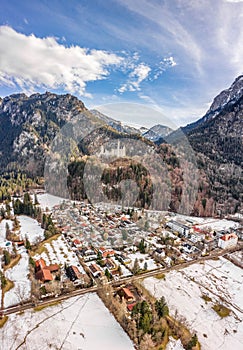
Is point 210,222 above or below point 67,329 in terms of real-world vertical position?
above

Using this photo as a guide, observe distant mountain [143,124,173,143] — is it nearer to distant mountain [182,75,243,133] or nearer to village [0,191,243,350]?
distant mountain [182,75,243,133]

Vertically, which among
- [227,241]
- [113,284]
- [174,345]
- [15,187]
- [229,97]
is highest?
[229,97]

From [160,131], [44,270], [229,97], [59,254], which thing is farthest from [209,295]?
[229,97]

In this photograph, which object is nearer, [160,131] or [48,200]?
[48,200]

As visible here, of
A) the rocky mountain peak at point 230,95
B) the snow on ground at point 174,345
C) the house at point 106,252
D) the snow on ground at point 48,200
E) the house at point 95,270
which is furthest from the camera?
the rocky mountain peak at point 230,95

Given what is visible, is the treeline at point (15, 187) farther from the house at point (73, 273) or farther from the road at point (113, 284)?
the road at point (113, 284)

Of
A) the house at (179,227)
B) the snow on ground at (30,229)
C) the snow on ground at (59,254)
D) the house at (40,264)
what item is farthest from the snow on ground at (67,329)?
the house at (179,227)

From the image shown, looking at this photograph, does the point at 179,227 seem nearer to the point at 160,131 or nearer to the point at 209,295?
the point at 209,295
